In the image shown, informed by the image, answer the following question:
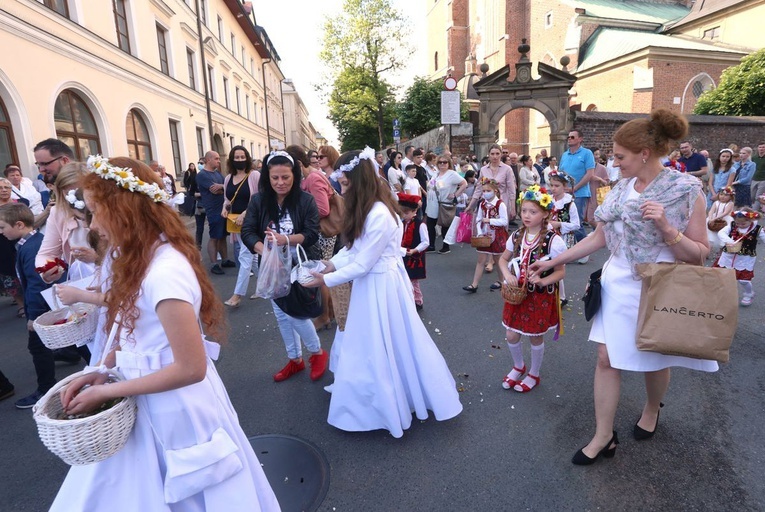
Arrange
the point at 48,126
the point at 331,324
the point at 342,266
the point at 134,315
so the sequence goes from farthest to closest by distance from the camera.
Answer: the point at 48,126 → the point at 331,324 → the point at 342,266 → the point at 134,315

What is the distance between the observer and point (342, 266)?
9.88 ft

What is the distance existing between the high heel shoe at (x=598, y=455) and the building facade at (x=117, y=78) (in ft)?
40.4

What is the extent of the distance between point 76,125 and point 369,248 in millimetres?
13000

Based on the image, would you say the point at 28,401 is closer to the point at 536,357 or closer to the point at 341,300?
the point at 341,300

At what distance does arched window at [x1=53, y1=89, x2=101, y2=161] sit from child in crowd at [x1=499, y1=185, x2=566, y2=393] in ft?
40.2

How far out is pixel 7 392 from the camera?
12.3 feet

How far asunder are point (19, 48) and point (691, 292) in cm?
1318

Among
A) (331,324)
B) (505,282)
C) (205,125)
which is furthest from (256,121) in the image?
(505,282)

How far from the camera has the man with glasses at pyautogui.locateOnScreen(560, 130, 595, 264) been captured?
760cm

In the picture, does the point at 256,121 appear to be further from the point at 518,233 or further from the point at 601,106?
the point at 518,233

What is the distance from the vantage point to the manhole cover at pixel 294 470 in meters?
2.48

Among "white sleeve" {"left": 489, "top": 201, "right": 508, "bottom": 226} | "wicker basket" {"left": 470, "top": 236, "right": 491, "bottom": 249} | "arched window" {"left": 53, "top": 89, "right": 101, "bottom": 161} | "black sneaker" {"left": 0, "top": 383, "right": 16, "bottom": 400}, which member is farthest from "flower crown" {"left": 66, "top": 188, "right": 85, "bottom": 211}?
"arched window" {"left": 53, "top": 89, "right": 101, "bottom": 161}

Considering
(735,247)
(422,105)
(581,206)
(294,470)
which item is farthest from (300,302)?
(422,105)

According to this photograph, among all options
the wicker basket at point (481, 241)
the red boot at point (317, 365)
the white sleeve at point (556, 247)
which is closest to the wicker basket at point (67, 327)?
the red boot at point (317, 365)
